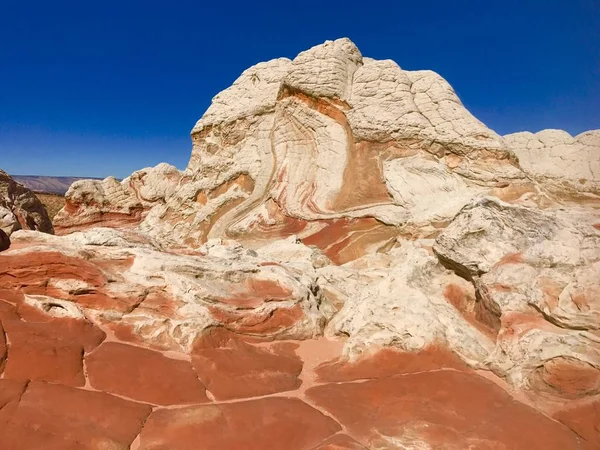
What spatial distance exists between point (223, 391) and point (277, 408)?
2.08 ft

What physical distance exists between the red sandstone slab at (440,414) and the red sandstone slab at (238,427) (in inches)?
13.2

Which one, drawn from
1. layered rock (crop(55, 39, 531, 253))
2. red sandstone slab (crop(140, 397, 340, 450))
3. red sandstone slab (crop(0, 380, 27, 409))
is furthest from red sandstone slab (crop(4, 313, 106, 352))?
layered rock (crop(55, 39, 531, 253))

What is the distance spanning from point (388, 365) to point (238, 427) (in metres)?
2.12

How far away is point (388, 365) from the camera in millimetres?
5066

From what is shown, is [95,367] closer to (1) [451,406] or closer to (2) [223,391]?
(2) [223,391]

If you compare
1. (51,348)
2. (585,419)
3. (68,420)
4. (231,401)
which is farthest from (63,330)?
(585,419)

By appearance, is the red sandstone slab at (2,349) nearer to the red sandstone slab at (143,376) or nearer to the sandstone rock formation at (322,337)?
the sandstone rock formation at (322,337)

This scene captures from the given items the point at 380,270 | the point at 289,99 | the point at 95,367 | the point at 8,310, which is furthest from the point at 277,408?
the point at 289,99

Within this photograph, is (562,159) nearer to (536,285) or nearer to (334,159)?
(334,159)

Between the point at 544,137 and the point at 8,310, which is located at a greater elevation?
the point at 544,137

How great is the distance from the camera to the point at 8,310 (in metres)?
4.91

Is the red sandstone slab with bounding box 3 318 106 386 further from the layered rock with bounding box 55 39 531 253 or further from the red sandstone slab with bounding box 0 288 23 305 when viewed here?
the layered rock with bounding box 55 39 531 253

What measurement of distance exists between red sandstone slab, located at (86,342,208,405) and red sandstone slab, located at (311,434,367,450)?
1316 millimetres

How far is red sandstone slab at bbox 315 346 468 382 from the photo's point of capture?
4.95 meters
